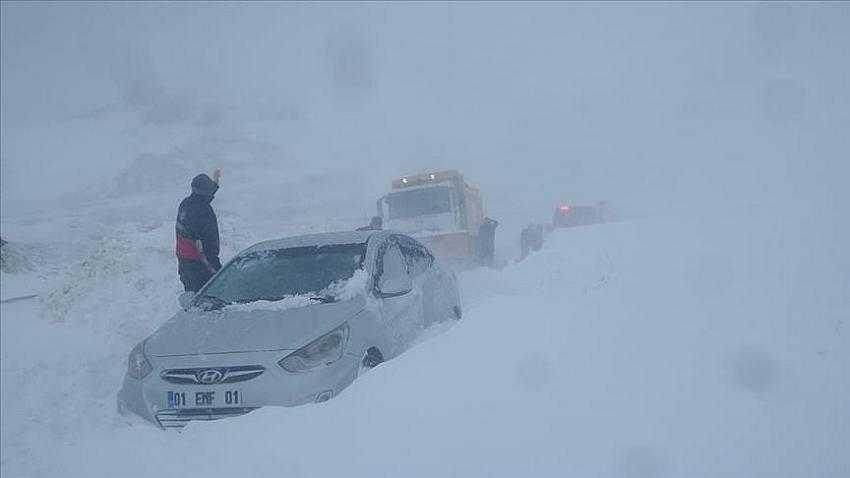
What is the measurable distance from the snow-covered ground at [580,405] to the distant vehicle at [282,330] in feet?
1.30

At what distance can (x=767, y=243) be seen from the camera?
559 cm

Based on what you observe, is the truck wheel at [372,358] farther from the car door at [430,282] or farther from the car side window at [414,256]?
the car side window at [414,256]

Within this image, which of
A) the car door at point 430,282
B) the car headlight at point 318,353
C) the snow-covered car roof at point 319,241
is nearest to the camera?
the car headlight at point 318,353

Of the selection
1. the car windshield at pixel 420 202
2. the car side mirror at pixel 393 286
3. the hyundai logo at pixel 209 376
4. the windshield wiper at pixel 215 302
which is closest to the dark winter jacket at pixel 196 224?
the windshield wiper at pixel 215 302

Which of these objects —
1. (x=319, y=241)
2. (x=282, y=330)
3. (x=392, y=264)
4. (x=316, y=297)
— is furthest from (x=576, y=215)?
(x=282, y=330)

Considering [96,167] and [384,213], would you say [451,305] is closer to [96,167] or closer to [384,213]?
[384,213]

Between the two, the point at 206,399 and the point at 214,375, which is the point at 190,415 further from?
the point at 214,375

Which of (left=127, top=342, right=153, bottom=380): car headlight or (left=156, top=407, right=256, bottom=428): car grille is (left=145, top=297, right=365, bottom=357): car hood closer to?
(left=127, top=342, right=153, bottom=380): car headlight

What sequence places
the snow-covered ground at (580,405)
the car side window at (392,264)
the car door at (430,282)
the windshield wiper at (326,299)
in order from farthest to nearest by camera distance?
the car door at (430,282), the car side window at (392,264), the windshield wiper at (326,299), the snow-covered ground at (580,405)

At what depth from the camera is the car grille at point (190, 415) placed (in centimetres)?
374

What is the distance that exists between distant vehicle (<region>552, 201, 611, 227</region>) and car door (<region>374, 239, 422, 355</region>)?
15730mm

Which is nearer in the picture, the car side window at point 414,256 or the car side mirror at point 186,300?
the car side mirror at point 186,300

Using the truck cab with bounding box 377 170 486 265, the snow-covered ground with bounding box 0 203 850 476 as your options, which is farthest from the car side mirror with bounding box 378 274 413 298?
the truck cab with bounding box 377 170 486 265

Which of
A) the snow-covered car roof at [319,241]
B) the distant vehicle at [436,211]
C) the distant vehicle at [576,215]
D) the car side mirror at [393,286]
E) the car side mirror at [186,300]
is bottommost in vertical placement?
the distant vehicle at [576,215]
